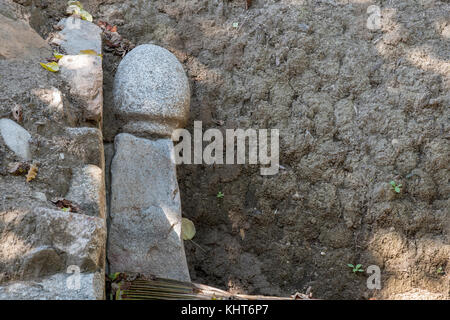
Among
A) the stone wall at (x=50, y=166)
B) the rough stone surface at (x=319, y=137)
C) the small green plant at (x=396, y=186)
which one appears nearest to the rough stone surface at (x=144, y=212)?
the stone wall at (x=50, y=166)

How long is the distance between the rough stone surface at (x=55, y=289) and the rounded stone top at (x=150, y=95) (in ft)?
5.26

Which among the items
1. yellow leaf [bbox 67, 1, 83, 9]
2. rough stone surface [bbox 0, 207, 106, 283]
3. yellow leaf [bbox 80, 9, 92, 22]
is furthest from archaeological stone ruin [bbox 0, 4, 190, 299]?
yellow leaf [bbox 67, 1, 83, 9]

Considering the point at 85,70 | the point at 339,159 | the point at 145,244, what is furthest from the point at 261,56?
the point at 145,244

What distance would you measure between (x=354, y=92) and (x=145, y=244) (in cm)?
230

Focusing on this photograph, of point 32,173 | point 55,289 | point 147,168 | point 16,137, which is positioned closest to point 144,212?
point 147,168

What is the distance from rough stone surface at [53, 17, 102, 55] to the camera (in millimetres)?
Result: 4211

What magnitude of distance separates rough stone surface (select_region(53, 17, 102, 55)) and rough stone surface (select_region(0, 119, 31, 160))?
3.54 feet

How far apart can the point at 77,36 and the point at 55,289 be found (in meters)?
Result: 2.48

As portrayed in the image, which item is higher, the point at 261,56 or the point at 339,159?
the point at 261,56

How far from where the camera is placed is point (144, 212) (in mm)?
3738

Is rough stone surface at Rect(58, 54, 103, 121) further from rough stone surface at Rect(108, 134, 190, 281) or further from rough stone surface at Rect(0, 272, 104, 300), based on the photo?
rough stone surface at Rect(0, 272, 104, 300)

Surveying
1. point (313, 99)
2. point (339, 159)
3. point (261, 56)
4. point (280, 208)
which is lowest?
point (280, 208)

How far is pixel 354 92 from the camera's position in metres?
4.55
